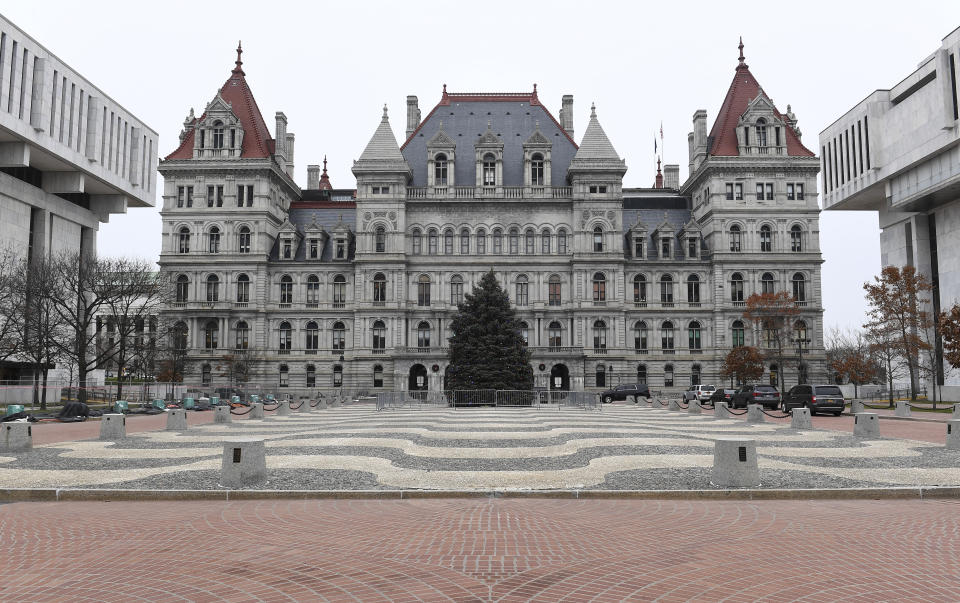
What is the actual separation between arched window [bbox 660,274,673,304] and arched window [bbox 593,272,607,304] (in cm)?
650

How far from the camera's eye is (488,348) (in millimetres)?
47000

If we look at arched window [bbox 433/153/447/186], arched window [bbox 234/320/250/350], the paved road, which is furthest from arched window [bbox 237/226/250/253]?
the paved road

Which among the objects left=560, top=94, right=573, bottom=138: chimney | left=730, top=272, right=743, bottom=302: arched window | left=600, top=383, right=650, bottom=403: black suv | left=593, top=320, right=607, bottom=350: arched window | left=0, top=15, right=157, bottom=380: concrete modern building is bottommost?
left=600, top=383, right=650, bottom=403: black suv

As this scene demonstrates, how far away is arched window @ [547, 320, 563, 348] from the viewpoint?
71750 millimetres

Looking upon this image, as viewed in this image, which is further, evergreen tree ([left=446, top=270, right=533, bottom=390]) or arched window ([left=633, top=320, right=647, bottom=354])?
arched window ([left=633, top=320, right=647, bottom=354])

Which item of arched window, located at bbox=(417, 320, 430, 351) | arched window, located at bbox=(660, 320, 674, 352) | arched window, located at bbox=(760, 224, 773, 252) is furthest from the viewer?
arched window, located at bbox=(660, 320, 674, 352)

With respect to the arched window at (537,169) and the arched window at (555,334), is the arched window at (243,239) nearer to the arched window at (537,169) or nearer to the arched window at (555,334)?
the arched window at (537,169)

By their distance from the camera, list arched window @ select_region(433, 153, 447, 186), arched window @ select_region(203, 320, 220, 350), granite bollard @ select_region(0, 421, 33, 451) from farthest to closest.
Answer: arched window @ select_region(433, 153, 447, 186) → arched window @ select_region(203, 320, 220, 350) → granite bollard @ select_region(0, 421, 33, 451)

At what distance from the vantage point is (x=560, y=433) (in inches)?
923

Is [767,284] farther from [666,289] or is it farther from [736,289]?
[666,289]

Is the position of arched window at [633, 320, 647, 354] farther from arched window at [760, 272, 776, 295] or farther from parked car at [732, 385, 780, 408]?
parked car at [732, 385, 780, 408]

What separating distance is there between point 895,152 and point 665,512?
6402 centimetres

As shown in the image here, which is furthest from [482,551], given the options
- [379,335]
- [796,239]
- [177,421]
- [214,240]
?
[796,239]

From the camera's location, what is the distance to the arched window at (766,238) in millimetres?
72000
